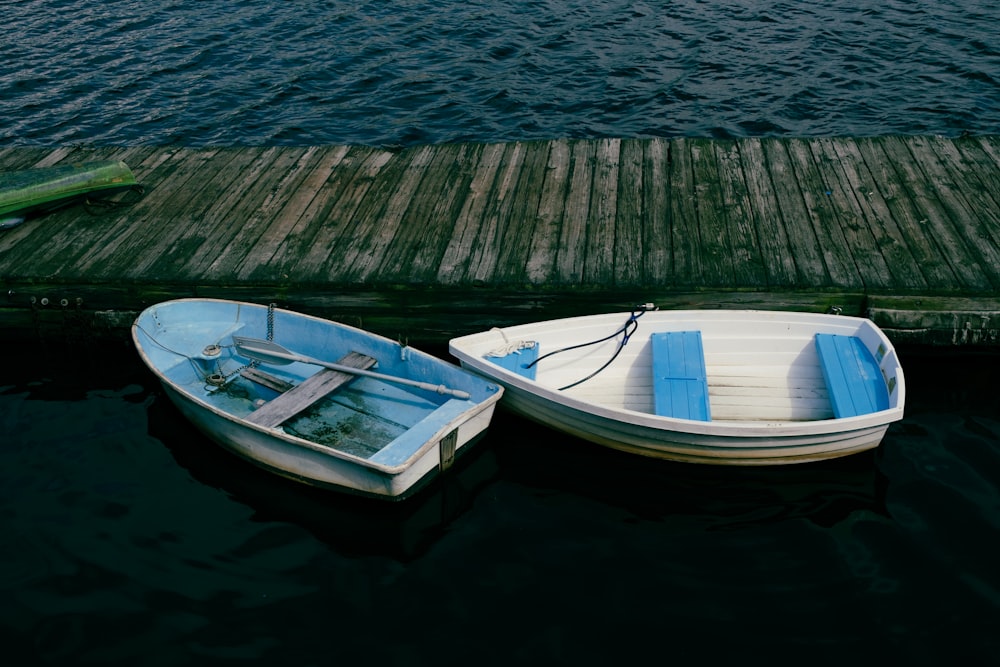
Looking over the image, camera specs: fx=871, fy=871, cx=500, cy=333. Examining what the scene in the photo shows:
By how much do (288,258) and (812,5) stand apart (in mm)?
13997

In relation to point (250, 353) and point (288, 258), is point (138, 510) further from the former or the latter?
point (288, 258)

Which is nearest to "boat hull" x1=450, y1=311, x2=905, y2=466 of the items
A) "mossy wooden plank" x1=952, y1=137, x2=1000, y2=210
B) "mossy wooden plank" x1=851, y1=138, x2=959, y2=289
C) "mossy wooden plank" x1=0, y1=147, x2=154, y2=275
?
"mossy wooden plank" x1=851, y1=138, x2=959, y2=289

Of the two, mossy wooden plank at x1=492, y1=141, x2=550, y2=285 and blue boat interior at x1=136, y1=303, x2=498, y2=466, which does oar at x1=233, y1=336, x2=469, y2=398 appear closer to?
blue boat interior at x1=136, y1=303, x2=498, y2=466

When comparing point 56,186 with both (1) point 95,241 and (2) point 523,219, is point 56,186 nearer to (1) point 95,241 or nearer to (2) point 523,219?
(1) point 95,241

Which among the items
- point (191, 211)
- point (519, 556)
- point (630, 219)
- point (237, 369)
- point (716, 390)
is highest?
point (630, 219)

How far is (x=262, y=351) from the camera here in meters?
8.59

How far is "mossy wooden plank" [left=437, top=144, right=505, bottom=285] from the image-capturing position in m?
8.70

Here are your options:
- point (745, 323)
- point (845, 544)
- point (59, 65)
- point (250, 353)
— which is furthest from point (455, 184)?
point (59, 65)

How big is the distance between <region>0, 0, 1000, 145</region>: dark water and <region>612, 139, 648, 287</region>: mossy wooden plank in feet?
13.4

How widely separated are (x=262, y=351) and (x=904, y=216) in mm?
6674

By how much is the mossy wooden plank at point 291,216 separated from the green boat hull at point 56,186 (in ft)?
7.02

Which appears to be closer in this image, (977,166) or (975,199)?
(975,199)

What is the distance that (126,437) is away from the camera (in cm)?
854

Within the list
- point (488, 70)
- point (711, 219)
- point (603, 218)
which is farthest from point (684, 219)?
point (488, 70)
